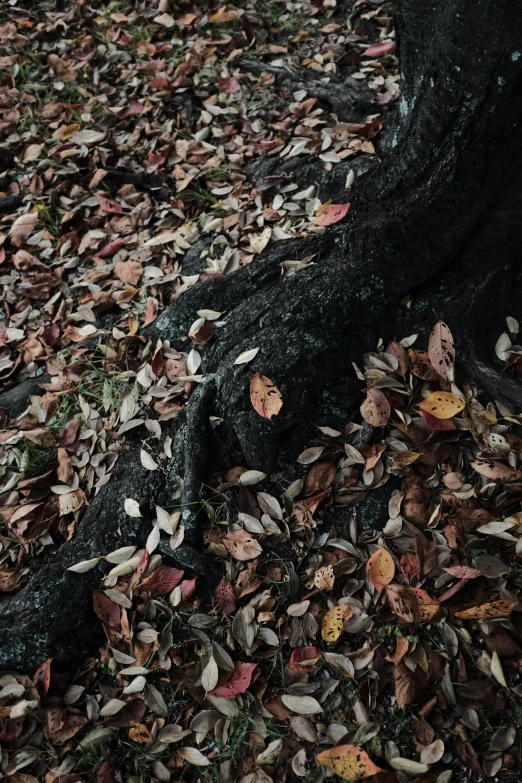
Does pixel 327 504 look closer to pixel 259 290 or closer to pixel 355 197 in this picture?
pixel 259 290

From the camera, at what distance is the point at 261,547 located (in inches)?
79.2

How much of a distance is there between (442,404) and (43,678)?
57.5 inches

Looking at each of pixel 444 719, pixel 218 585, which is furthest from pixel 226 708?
pixel 444 719

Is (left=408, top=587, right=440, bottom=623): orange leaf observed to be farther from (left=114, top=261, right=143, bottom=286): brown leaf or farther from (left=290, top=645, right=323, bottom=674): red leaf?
(left=114, top=261, right=143, bottom=286): brown leaf

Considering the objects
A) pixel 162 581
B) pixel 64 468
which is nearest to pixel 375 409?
pixel 162 581

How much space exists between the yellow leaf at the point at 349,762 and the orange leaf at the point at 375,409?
0.92 meters

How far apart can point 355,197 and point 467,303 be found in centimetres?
61

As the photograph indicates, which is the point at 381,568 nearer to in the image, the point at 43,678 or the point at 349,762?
the point at 349,762

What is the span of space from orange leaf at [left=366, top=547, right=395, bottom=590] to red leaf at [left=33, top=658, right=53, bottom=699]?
0.99m

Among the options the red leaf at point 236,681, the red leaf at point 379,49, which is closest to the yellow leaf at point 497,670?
the red leaf at point 236,681

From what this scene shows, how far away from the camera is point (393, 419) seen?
2.12m

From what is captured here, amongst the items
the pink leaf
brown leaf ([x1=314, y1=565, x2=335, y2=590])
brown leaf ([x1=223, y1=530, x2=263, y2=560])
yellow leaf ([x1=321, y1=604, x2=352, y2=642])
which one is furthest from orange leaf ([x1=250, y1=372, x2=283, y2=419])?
the pink leaf

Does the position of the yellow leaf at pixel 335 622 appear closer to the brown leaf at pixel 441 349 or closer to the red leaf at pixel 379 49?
the brown leaf at pixel 441 349

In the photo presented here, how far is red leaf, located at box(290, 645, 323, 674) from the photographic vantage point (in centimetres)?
186
